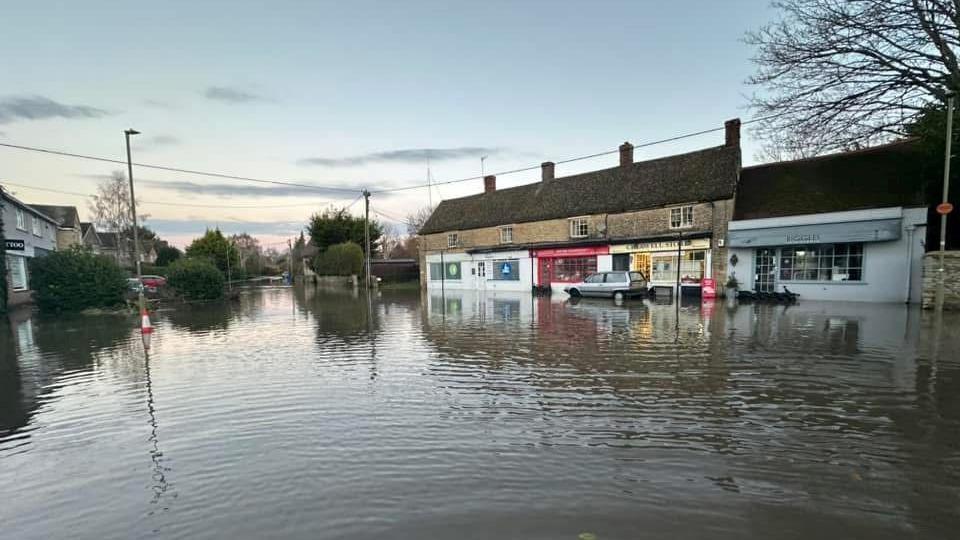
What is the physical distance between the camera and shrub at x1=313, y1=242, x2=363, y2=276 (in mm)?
47281

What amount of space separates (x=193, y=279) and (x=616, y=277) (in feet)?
77.1

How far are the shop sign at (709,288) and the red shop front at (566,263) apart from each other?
6036mm

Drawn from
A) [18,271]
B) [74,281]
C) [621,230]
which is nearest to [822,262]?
[621,230]

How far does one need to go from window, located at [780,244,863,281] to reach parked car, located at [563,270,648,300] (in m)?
6.25

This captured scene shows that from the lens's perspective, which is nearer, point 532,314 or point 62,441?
point 62,441

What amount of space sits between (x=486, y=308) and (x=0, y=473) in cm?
1653

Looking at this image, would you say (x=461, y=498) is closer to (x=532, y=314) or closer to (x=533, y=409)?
(x=533, y=409)

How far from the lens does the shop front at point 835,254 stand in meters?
18.0

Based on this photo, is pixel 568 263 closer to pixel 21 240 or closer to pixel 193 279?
pixel 193 279

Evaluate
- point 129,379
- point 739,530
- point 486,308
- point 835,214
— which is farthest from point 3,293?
point 835,214

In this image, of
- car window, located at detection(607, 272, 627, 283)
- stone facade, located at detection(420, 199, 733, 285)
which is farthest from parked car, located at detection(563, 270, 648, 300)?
stone facade, located at detection(420, 199, 733, 285)

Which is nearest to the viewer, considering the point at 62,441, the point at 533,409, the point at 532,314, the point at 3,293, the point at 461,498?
the point at 461,498

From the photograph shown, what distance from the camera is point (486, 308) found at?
20.4 metres

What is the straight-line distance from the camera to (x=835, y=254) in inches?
786
